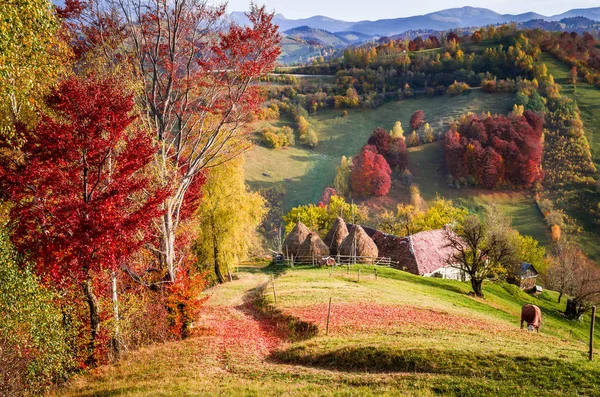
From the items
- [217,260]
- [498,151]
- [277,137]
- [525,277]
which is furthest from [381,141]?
[217,260]

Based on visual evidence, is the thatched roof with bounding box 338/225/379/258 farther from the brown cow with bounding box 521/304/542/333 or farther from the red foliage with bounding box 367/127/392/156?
the red foliage with bounding box 367/127/392/156

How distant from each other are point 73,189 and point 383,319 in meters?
16.6

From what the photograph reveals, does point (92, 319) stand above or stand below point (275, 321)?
above

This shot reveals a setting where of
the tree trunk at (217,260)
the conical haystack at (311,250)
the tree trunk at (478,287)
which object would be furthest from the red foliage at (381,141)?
the tree trunk at (217,260)

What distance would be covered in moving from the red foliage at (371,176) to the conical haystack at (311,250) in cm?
5945

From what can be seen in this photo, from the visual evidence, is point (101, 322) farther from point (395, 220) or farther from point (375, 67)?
point (375, 67)

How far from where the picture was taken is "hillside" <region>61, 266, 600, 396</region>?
1299 centimetres

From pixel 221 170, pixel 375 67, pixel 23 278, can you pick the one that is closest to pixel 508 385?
pixel 23 278

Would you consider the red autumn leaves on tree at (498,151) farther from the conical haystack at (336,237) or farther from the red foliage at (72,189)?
the red foliage at (72,189)

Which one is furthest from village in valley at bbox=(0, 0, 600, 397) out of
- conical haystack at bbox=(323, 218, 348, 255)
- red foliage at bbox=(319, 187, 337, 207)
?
red foliage at bbox=(319, 187, 337, 207)

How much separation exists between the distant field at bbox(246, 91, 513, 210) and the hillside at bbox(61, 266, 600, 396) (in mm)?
77988

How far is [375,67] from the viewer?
592 feet

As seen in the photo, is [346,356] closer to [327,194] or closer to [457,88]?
[327,194]

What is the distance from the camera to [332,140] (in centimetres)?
13788
